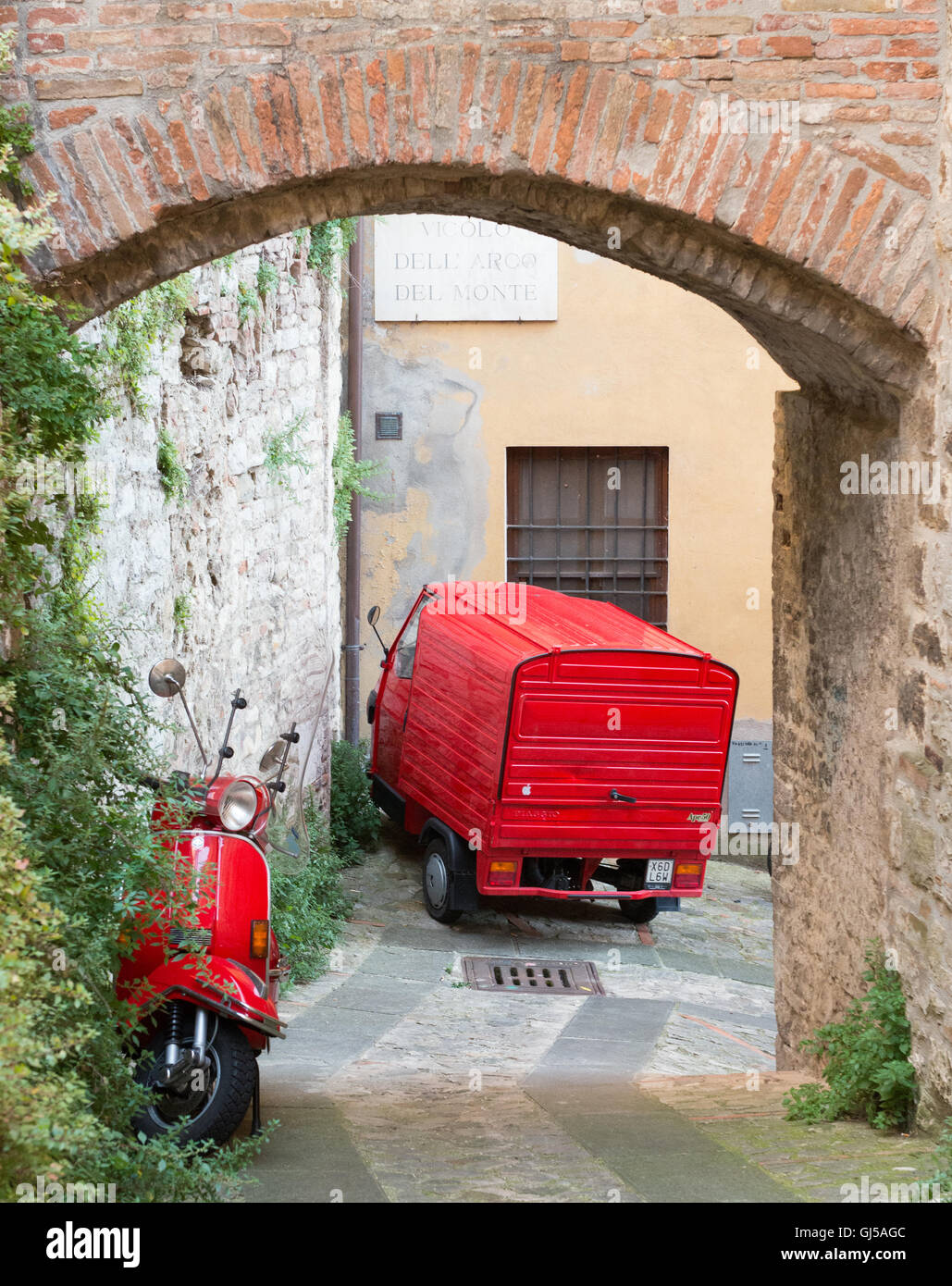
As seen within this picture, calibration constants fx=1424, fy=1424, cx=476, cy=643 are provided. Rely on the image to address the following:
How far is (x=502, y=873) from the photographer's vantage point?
852cm

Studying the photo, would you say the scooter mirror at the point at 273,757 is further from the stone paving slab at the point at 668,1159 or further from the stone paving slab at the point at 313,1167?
the stone paving slab at the point at 668,1159

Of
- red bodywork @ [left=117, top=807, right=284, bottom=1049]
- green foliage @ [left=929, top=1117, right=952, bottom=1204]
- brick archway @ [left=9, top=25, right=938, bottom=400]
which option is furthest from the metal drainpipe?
green foliage @ [left=929, top=1117, right=952, bottom=1204]

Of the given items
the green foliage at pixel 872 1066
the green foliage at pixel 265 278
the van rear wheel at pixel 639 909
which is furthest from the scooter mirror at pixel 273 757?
the van rear wheel at pixel 639 909

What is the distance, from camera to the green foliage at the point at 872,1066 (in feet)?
14.6

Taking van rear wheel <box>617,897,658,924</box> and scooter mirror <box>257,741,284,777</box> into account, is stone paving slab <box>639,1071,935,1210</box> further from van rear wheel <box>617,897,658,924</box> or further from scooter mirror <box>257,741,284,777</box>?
van rear wheel <box>617,897,658,924</box>

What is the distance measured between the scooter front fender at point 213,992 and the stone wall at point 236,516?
61.5 inches

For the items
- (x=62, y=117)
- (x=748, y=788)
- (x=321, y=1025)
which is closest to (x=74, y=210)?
(x=62, y=117)

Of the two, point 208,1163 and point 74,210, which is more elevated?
point 74,210

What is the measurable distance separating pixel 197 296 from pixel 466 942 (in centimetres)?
427

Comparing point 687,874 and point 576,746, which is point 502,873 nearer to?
point 576,746

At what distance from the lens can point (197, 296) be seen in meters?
6.92

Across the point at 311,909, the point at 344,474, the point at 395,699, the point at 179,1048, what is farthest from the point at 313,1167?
the point at 344,474

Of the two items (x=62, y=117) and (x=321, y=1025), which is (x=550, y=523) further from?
(x=62, y=117)

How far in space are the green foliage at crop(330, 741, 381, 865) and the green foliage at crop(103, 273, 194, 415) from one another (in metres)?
5.02
